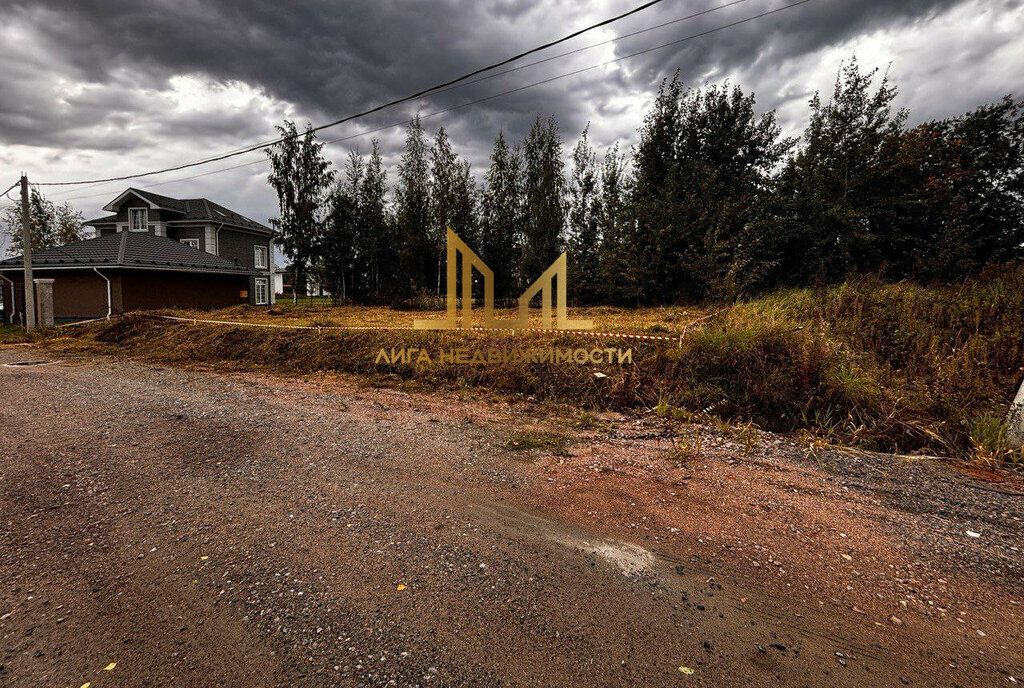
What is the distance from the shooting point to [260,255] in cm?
3033

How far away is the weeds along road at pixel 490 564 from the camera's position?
1.80m

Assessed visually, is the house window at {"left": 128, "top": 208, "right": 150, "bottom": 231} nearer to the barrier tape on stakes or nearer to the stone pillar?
the stone pillar

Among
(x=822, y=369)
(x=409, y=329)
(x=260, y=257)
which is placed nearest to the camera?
(x=822, y=369)

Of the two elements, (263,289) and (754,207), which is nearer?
Answer: (754,207)

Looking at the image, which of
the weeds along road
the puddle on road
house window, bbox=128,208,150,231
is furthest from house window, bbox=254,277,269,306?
the puddle on road

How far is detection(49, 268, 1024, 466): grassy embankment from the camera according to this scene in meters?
4.78

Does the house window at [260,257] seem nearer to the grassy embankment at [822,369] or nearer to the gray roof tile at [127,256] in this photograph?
the gray roof tile at [127,256]

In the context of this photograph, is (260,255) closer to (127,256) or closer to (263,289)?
(263,289)

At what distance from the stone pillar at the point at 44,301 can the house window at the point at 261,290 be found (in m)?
12.0

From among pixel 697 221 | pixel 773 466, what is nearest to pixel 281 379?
pixel 773 466

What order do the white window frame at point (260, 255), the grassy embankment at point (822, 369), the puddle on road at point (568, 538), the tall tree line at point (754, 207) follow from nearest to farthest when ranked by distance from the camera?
the puddle on road at point (568, 538) < the grassy embankment at point (822, 369) < the tall tree line at point (754, 207) < the white window frame at point (260, 255)

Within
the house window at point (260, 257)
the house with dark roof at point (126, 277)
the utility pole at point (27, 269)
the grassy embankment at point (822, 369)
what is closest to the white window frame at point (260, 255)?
the house window at point (260, 257)

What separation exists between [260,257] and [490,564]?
110 ft

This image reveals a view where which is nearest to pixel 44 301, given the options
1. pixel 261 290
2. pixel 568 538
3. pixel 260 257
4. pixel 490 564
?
pixel 261 290
